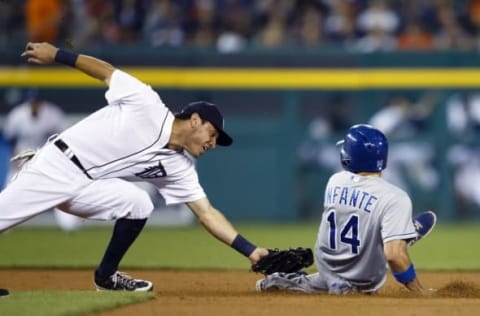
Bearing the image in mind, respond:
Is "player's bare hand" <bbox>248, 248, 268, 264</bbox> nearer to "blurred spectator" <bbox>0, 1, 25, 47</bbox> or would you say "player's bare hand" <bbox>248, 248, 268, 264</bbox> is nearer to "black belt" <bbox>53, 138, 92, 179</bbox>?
"black belt" <bbox>53, 138, 92, 179</bbox>

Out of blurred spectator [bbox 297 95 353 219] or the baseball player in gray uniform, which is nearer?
the baseball player in gray uniform

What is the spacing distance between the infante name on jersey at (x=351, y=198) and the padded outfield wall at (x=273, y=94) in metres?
8.51

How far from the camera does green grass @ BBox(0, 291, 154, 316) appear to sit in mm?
6172

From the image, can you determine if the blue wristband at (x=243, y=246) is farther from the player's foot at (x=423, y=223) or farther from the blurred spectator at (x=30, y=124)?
the blurred spectator at (x=30, y=124)

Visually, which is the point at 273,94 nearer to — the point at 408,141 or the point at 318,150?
the point at 318,150

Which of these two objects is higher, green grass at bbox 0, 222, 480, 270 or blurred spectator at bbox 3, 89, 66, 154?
blurred spectator at bbox 3, 89, 66, 154

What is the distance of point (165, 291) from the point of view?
25.4ft

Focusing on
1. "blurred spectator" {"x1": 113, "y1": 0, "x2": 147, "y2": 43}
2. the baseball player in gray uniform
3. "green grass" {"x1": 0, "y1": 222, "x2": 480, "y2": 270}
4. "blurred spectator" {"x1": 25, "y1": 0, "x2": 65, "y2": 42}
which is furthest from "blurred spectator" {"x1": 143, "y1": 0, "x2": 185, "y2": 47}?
the baseball player in gray uniform

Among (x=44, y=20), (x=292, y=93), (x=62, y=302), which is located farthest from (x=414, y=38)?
(x=62, y=302)

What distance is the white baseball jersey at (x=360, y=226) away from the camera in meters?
6.66

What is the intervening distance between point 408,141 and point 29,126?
5.33 metres

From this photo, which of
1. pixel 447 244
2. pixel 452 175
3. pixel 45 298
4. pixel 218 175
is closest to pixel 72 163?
pixel 45 298

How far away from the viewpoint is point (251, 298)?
7016 millimetres

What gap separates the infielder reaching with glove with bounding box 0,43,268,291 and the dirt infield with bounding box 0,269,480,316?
476 mm
